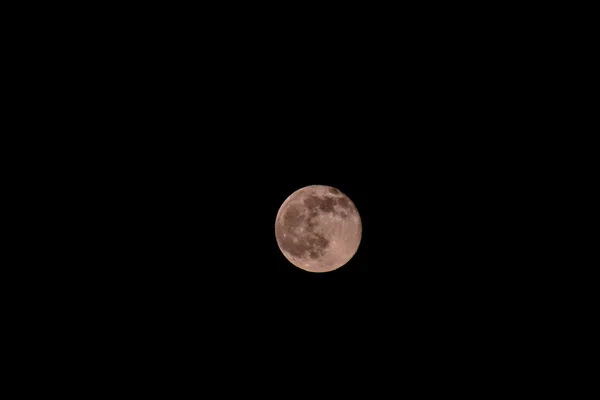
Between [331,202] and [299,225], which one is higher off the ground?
[331,202]

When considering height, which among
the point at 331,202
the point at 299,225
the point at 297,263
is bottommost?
the point at 297,263

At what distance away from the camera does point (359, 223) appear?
4.15 metres

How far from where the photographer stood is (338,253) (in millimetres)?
3959

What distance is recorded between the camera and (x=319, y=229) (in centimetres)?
389

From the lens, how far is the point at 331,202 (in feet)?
13.3

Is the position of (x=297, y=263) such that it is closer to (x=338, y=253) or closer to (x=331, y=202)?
(x=338, y=253)

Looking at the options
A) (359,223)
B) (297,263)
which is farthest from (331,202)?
(297,263)

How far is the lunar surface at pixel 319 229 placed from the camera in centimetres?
391

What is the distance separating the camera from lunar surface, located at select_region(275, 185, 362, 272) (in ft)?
12.8

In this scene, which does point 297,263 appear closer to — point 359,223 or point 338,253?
point 338,253

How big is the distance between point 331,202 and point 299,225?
1.52 ft

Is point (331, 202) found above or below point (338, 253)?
above

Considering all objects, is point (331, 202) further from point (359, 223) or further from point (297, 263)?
point (297, 263)

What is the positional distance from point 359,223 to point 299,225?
744mm
